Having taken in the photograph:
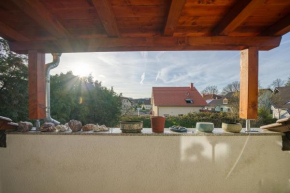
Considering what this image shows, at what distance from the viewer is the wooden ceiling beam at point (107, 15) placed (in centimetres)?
100

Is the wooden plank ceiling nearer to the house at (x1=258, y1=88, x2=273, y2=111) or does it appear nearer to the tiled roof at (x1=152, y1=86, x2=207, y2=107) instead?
the house at (x1=258, y1=88, x2=273, y2=111)

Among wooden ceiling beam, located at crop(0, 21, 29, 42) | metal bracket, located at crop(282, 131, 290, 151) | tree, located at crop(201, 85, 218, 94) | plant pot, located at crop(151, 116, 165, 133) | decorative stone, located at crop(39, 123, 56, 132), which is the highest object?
tree, located at crop(201, 85, 218, 94)

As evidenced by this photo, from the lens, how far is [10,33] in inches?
55.8

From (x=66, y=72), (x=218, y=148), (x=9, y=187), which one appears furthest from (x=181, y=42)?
(x=66, y=72)

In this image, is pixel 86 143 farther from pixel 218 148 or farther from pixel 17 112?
pixel 17 112

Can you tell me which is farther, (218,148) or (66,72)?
(66,72)

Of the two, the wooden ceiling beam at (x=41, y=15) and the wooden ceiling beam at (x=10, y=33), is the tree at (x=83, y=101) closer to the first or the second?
the wooden ceiling beam at (x=10, y=33)

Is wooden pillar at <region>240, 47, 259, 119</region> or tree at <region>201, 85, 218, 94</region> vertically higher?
tree at <region>201, 85, 218, 94</region>

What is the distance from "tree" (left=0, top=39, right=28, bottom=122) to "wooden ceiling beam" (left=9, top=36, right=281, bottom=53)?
163 inches

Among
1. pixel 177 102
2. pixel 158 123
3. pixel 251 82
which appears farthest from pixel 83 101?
pixel 177 102

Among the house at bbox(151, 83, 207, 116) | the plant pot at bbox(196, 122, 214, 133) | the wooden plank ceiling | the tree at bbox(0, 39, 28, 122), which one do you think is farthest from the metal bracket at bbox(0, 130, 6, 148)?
the house at bbox(151, 83, 207, 116)

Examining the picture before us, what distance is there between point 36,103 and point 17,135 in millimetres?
419

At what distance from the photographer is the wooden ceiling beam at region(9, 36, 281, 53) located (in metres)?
1.49

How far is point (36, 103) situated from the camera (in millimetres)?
1581
